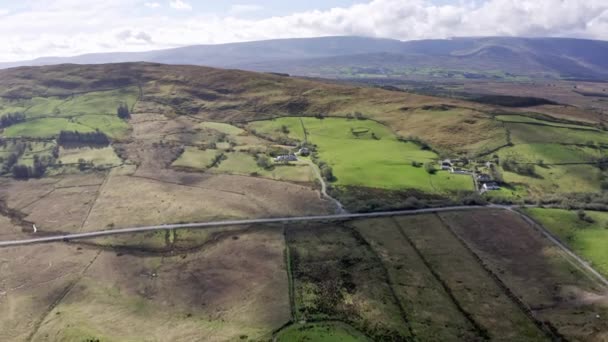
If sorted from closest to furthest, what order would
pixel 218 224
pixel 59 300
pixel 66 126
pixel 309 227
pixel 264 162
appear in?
pixel 59 300
pixel 309 227
pixel 218 224
pixel 264 162
pixel 66 126

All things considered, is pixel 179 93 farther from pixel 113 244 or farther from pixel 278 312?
pixel 278 312

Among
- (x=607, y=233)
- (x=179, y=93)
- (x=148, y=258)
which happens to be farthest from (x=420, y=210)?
(x=179, y=93)

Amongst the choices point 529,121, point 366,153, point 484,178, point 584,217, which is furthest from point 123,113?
point 584,217

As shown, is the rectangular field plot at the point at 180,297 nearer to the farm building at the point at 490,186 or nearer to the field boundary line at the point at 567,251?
the field boundary line at the point at 567,251

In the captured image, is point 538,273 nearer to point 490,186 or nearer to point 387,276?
point 387,276

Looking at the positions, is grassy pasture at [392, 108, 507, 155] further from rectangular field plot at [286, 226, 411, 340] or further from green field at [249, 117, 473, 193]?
rectangular field plot at [286, 226, 411, 340]
